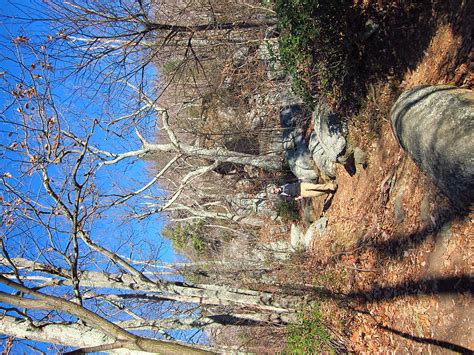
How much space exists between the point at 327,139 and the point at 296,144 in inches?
92.1

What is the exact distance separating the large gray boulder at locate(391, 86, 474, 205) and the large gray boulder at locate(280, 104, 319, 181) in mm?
5288

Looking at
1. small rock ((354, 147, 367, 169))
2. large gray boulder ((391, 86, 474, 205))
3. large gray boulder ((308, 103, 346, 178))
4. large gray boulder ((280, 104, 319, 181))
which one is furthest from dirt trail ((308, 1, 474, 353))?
large gray boulder ((280, 104, 319, 181))

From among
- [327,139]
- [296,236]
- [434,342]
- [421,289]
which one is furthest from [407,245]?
[296,236]

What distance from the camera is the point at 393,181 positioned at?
6.93 meters

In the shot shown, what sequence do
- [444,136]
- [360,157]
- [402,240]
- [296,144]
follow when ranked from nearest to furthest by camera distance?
[444,136] → [402,240] → [360,157] → [296,144]

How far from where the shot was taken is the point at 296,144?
38.1ft

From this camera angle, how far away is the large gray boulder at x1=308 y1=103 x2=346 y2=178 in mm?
8922

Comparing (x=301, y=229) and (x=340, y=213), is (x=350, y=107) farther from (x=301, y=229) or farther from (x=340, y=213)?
(x=301, y=229)

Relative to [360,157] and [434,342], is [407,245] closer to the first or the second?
[434,342]

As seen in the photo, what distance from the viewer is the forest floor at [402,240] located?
480 cm

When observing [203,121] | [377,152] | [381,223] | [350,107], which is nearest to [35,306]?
[381,223]

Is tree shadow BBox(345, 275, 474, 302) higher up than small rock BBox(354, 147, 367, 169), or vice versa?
small rock BBox(354, 147, 367, 169)

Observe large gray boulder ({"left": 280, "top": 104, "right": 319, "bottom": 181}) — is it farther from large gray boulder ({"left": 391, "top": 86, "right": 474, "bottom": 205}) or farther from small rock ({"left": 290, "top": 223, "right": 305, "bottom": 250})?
large gray boulder ({"left": 391, "top": 86, "right": 474, "bottom": 205})

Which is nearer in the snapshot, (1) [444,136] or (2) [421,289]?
(1) [444,136]
